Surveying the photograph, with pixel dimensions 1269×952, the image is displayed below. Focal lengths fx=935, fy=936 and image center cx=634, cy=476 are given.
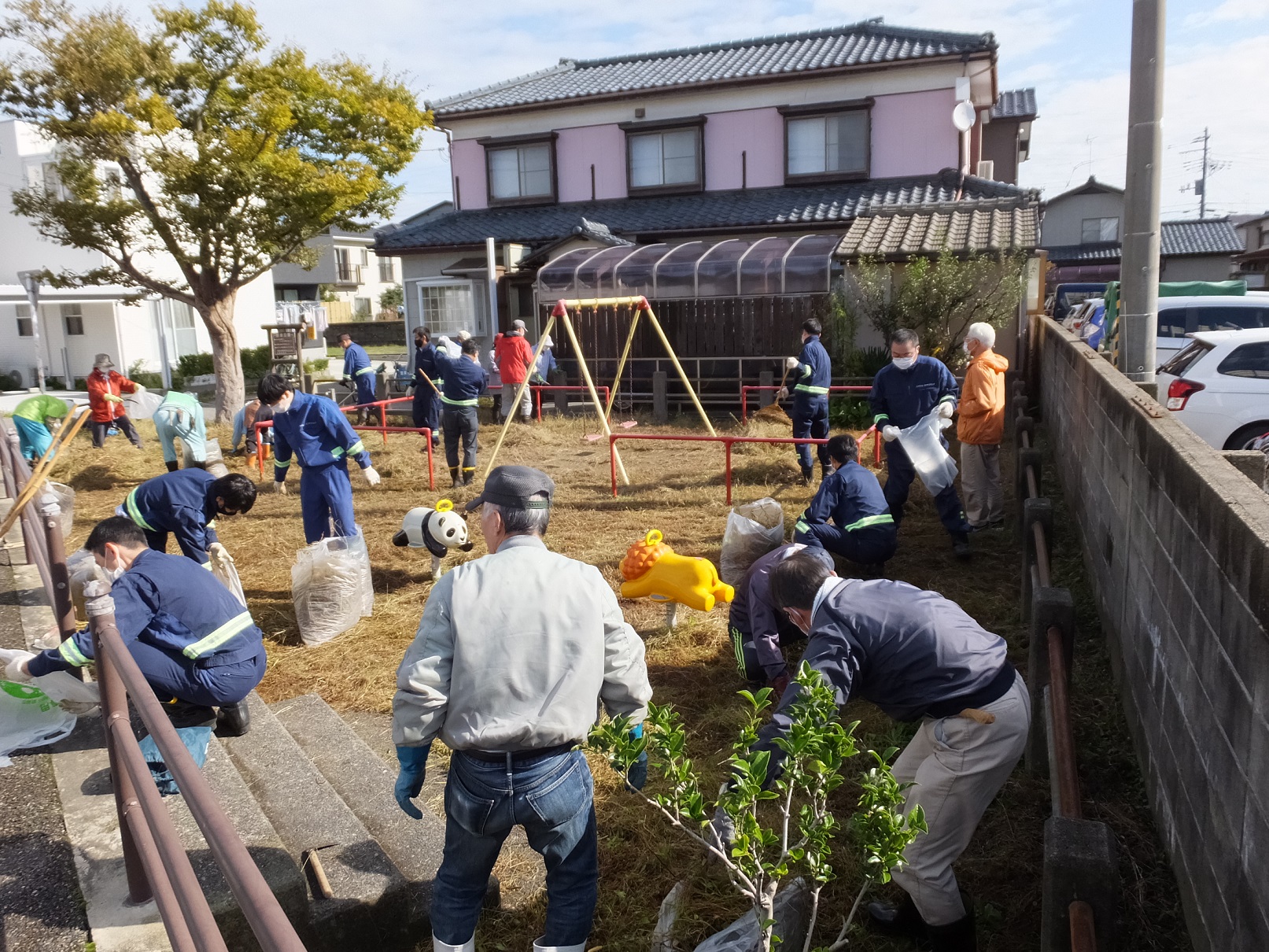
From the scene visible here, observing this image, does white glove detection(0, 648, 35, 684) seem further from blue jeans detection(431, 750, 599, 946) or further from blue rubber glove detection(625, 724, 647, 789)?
blue rubber glove detection(625, 724, 647, 789)

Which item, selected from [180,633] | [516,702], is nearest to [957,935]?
[516,702]

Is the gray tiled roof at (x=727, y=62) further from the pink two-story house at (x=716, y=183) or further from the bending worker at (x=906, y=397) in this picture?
the bending worker at (x=906, y=397)

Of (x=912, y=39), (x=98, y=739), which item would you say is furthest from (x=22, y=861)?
(x=912, y=39)

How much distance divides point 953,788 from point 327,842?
224 cm

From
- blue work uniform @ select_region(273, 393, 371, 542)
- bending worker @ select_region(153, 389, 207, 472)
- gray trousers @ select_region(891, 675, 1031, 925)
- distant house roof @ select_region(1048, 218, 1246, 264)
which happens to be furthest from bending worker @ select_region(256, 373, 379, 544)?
distant house roof @ select_region(1048, 218, 1246, 264)

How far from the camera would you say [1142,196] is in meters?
5.79

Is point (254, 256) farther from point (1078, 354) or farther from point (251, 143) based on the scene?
point (1078, 354)

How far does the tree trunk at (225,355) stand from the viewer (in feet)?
50.9

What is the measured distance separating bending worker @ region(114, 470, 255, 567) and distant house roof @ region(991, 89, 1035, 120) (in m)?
25.0

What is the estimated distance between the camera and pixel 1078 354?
7379mm

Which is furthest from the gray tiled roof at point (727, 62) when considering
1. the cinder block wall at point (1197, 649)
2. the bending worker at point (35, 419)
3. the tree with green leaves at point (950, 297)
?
the cinder block wall at point (1197, 649)

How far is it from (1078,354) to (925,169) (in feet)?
37.9

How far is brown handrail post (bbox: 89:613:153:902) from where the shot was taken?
276cm

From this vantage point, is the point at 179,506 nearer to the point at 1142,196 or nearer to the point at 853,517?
the point at 853,517
